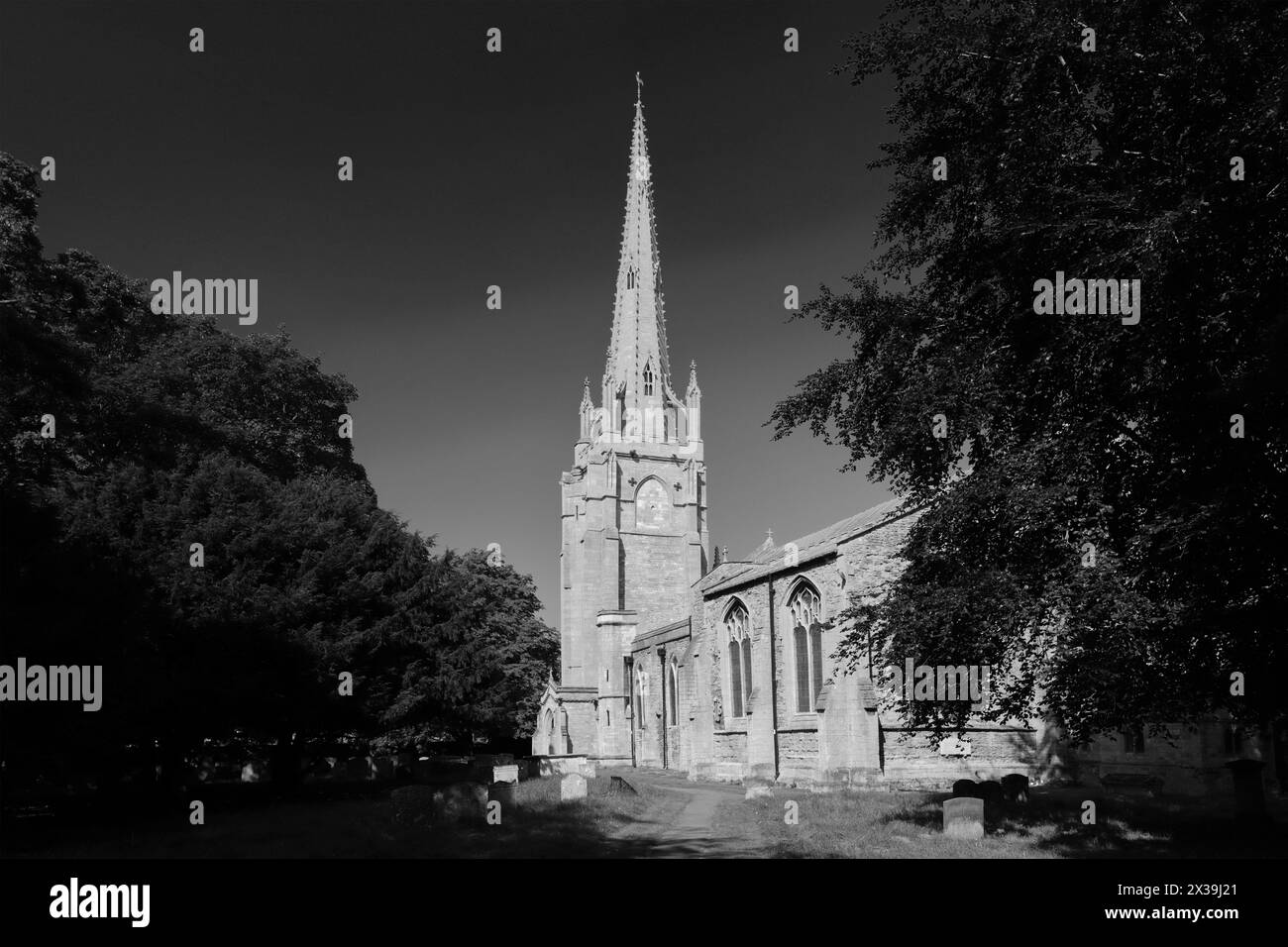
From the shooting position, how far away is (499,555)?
217 ft

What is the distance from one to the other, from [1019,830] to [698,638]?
2263 cm

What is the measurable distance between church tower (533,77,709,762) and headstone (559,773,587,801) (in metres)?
35.1

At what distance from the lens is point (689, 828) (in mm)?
19328

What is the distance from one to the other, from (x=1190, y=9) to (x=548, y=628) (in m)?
64.9

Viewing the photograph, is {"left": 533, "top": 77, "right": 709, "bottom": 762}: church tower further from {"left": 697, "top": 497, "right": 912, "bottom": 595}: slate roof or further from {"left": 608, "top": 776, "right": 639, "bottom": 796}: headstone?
{"left": 608, "top": 776, "right": 639, "bottom": 796}: headstone

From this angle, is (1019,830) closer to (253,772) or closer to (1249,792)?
(1249,792)

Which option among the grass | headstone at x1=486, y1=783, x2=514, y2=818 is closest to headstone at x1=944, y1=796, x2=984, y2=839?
→ the grass

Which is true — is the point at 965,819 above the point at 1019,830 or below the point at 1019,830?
above

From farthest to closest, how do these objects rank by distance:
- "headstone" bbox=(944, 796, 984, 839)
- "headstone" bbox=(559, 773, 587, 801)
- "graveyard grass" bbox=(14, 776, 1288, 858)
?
"headstone" bbox=(559, 773, 587, 801)
"headstone" bbox=(944, 796, 984, 839)
"graveyard grass" bbox=(14, 776, 1288, 858)

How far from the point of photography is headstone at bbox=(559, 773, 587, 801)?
22970 mm

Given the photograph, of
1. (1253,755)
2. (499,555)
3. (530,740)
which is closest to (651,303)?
(499,555)

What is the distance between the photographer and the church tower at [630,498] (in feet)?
207
